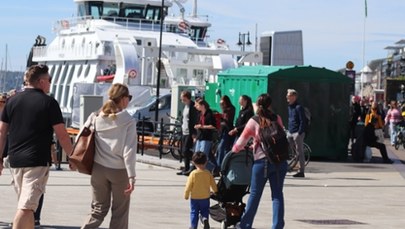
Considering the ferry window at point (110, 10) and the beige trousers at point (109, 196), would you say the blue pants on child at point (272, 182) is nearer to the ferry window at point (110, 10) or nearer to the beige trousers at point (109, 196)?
the beige trousers at point (109, 196)

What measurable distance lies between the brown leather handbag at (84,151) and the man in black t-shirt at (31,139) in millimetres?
164

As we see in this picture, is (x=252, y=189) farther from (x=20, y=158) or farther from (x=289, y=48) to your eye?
(x=289, y=48)

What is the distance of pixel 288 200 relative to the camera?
17312 mm

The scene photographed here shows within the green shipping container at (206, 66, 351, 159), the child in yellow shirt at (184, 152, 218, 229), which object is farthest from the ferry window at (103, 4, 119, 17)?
the child in yellow shirt at (184, 152, 218, 229)

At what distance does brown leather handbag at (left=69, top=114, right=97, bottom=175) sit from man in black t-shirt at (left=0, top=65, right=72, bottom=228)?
0.16m

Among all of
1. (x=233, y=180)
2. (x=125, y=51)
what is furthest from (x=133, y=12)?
(x=233, y=180)

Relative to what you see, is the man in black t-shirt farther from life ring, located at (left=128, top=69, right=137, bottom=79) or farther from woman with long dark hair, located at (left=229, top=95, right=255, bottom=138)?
life ring, located at (left=128, top=69, right=137, bottom=79)

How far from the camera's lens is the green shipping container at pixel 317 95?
1070 inches

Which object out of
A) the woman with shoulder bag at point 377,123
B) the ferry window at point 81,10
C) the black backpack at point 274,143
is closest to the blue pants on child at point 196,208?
the black backpack at point 274,143

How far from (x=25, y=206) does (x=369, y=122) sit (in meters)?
19.0

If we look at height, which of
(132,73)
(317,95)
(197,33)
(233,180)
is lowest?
(233,180)

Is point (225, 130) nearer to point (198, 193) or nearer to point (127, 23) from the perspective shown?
point (198, 193)

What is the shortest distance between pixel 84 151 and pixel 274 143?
274cm

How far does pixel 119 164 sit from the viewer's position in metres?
10.2
